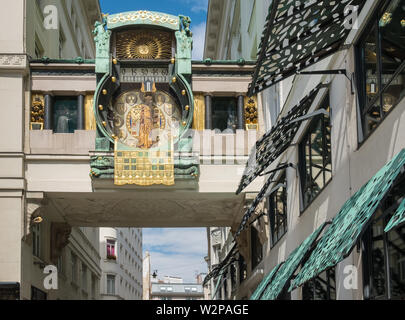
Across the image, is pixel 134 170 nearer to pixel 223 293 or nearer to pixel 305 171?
pixel 305 171

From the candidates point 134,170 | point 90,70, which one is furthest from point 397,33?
point 90,70

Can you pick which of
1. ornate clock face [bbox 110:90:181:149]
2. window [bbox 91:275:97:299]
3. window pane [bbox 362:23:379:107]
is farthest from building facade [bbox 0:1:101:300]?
window [bbox 91:275:97:299]

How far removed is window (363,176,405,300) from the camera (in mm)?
10234

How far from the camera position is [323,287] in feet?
52.0

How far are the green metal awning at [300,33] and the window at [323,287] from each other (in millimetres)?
4256

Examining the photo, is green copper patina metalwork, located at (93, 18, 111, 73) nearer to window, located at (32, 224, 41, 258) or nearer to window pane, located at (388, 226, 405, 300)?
window, located at (32, 224, 41, 258)

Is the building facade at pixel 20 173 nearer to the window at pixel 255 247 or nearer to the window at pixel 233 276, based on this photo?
the window at pixel 255 247

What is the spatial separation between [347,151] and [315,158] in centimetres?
355

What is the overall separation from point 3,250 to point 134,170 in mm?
4936

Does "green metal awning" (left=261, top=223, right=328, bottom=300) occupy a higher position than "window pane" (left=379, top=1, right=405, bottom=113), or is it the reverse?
"window pane" (left=379, top=1, right=405, bottom=113)

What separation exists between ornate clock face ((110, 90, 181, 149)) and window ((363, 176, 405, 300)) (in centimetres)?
1410

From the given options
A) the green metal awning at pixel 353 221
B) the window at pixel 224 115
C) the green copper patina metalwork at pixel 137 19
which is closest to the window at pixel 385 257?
the green metal awning at pixel 353 221

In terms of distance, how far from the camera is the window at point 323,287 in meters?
15.0

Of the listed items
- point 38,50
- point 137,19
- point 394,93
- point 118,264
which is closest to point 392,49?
point 394,93
